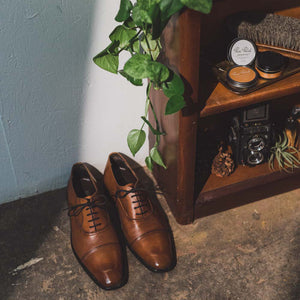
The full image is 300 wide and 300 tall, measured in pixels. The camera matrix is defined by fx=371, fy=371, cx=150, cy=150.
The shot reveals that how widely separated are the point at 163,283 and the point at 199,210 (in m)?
0.29

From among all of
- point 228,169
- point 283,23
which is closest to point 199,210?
point 228,169

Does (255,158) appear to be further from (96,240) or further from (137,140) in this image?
(96,240)

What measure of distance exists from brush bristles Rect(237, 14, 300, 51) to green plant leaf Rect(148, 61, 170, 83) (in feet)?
1.20

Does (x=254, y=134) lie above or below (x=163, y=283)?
above

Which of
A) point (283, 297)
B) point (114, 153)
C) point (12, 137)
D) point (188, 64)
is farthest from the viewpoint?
point (114, 153)

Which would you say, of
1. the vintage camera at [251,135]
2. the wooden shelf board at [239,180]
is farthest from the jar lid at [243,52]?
the wooden shelf board at [239,180]

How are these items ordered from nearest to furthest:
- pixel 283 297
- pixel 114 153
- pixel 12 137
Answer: pixel 283 297
pixel 12 137
pixel 114 153

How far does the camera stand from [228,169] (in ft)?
4.43

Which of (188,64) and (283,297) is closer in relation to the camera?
(188,64)

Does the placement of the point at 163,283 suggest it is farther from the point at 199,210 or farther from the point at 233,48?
the point at 233,48

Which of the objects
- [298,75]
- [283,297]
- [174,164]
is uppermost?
[298,75]

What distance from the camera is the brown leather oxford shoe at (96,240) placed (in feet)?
3.80

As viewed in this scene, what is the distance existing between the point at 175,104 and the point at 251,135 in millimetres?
449

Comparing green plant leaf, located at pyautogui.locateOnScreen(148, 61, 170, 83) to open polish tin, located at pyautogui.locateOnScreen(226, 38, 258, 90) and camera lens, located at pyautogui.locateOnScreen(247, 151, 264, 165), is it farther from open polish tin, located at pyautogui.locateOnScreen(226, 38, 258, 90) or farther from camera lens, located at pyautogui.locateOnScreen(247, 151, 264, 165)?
camera lens, located at pyautogui.locateOnScreen(247, 151, 264, 165)
